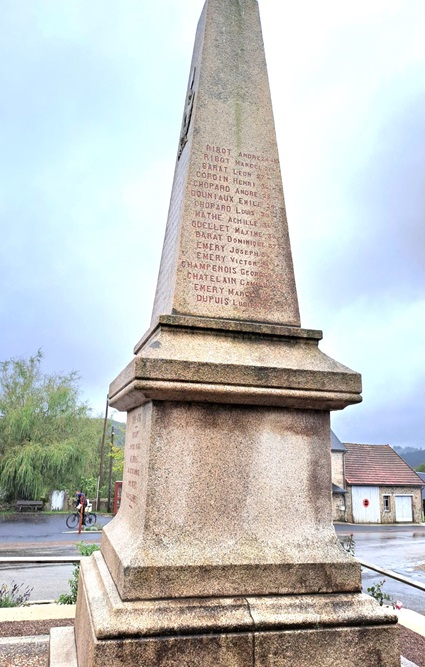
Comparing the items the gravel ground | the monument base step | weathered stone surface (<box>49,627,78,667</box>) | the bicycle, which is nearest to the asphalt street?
the bicycle

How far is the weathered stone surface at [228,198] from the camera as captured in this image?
144 inches

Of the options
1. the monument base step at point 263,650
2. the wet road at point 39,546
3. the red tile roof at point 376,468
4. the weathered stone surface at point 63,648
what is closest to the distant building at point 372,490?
the red tile roof at point 376,468

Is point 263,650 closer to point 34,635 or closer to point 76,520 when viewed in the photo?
point 34,635

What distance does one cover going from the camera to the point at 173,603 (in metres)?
2.65

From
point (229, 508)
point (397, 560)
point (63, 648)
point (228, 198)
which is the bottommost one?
point (397, 560)

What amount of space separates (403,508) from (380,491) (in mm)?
2381

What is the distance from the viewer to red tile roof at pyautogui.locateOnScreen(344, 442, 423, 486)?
39438 mm

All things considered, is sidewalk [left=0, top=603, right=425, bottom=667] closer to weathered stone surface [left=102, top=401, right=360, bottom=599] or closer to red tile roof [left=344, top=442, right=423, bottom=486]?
weathered stone surface [left=102, top=401, right=360, bottom=599]

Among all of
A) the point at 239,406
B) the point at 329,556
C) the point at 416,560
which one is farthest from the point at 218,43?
the point at 416,560

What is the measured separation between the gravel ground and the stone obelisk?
319 mm

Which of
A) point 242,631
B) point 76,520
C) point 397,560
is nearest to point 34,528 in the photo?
point 76,520

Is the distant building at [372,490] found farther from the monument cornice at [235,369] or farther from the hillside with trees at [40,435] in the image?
the monument cornice at [235,369]

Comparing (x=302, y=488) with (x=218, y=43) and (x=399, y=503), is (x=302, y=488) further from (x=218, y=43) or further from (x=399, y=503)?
(x=399, y=503)

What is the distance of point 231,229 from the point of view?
3.82m
